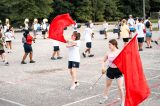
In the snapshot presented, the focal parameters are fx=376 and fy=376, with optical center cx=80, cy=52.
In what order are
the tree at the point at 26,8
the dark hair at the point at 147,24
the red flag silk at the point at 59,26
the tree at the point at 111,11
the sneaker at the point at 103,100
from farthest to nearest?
1. the tree at the point at 111,11
2. the tree at the point at 26,8
3. the dark hair at the point at 147,24
4. the red flag silk at the point at 59,26
5. the sneaker at the point at 103,100

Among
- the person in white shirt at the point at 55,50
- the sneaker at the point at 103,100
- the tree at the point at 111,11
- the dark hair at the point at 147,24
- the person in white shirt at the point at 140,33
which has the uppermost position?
the tree at the point at 111,11

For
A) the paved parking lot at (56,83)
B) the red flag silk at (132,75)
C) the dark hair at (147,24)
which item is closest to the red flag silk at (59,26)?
the paved parking lot at (56,83)

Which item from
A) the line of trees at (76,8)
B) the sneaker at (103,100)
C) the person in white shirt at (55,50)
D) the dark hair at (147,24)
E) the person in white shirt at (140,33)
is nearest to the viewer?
Answer: the sneaker at (103,100)

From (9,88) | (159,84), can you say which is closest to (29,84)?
(9,88)

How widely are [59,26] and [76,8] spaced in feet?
204

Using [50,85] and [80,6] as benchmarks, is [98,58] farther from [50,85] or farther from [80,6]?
[80,6]

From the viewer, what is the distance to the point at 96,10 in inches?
3022

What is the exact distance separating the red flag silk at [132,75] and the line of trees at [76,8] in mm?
54226

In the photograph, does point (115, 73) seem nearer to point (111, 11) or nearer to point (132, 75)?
point (132, 75)

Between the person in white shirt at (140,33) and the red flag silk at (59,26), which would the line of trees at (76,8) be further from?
the red flag silk at (59,26)

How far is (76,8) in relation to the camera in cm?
7506

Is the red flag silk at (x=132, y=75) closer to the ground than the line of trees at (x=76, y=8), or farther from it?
closer to the ground

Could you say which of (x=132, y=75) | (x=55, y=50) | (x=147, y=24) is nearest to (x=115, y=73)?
(x=132, y=75)

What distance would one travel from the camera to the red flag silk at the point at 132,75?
8.15 metres
